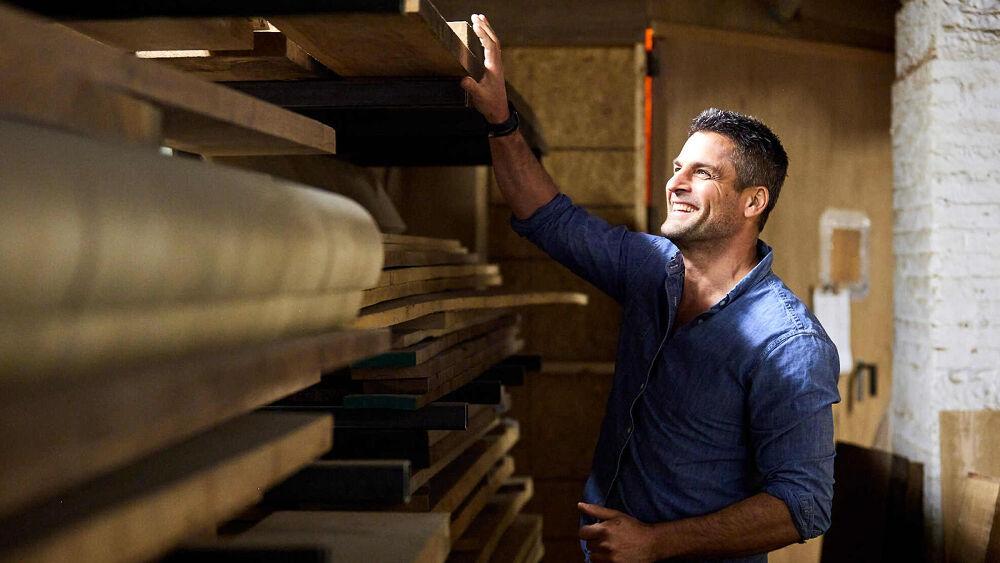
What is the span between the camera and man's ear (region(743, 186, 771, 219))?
2.59m

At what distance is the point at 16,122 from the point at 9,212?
118 millimetres

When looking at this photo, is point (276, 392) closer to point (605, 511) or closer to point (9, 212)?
point (9, 212)

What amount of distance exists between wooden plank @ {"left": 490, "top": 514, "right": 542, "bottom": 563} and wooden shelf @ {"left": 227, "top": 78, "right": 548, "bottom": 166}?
1.07 metres

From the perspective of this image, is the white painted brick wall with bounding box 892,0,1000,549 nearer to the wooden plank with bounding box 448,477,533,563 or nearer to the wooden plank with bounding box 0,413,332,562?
the wooden plank with bounding box 448,477,533,563

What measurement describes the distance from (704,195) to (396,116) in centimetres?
92

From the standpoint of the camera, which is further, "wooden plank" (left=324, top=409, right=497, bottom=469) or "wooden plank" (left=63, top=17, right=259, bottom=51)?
"wooden plank" (left=324, top=409, right=497, bottom=469)

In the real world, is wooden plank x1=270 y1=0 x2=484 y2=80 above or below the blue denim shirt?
above

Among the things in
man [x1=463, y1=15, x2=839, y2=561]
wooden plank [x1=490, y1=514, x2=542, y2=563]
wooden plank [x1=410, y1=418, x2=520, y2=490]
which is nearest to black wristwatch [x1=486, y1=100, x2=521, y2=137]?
man [x1=463, y1=15, x2=839, y2=561]

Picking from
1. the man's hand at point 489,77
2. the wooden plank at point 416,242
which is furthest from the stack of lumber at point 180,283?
the wooden plank at point 416,242

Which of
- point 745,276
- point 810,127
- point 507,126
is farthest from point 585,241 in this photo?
point 810,127

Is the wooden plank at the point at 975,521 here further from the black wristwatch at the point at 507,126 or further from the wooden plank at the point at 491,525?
the black wristwatch at the point at 507,126

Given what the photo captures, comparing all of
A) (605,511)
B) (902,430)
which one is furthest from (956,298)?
(605,511)

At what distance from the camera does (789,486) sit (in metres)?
2.22

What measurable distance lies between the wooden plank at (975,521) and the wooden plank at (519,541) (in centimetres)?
142
